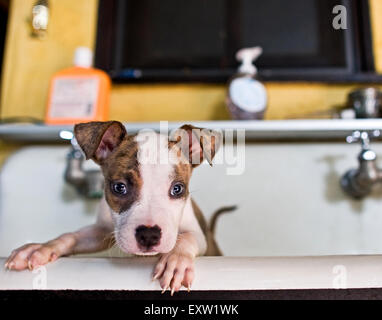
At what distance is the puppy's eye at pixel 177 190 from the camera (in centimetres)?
84

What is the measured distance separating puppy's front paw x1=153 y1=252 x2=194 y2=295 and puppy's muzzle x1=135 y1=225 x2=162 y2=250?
0.14 feet

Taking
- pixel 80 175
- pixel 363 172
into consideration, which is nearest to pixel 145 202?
pixel 80 175

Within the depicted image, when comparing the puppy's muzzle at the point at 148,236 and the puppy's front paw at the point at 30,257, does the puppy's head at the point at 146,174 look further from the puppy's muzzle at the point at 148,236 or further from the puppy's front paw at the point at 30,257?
the puppy's front paw at the point at 30,257

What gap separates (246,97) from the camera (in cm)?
133

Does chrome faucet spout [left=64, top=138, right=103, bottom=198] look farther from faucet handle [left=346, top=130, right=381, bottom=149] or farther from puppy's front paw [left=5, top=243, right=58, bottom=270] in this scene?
faucet handle [left=346, top=130, right=381, bottom=149]

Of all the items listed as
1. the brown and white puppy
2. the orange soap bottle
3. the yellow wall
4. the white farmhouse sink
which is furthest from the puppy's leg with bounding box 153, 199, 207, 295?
the yellow wall

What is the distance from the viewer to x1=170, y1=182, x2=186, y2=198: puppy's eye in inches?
33.2

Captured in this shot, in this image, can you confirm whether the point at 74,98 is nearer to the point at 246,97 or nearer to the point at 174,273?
the point at 246,97

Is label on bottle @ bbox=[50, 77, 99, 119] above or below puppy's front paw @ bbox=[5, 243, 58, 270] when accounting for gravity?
above

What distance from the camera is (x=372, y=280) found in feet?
1.97

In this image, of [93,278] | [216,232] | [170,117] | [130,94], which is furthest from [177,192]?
[130,94]

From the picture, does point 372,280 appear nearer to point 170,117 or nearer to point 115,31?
point 170,117

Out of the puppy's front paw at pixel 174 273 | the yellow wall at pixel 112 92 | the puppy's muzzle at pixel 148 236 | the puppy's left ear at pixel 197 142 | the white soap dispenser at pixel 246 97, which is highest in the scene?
the yellow wall at pixel 112 92

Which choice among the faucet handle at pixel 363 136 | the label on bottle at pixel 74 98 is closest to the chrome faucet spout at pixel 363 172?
the faucet handle at pixel 363 136
